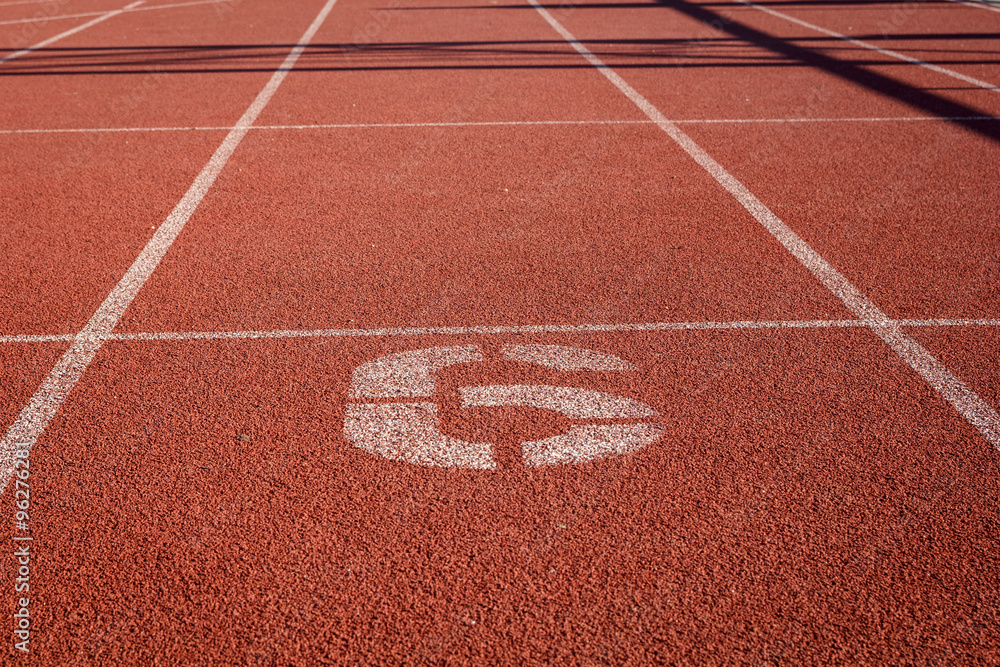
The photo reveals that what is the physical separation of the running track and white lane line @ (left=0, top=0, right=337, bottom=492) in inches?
0.9

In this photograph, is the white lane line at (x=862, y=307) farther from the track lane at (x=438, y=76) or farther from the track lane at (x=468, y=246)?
the track lane at (x=438, y=76)

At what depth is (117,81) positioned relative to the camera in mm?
11641

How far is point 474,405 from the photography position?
4.36m

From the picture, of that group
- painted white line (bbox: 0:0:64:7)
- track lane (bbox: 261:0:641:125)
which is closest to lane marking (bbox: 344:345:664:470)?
track lane (bbox: 261:0:641:125)

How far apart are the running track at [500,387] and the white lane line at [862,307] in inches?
0.8

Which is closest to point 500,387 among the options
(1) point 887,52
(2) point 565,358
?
(2) point 565,358

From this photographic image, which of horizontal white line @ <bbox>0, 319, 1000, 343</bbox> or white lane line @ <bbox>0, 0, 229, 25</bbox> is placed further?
white lane line @ <bbox>0, 0, 229, 25</bbox>

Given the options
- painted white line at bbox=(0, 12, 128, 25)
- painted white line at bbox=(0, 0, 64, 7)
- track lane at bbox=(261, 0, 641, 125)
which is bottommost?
track lane at bbox=(261, 0, 641, 125)

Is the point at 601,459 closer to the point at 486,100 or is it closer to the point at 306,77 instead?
the point at 486,100

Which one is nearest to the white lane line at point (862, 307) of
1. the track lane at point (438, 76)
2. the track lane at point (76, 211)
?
the track lane at point (438, 76)

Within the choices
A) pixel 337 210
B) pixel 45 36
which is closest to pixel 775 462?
pixel 337 210

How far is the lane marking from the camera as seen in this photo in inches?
158

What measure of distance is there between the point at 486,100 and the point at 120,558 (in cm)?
800

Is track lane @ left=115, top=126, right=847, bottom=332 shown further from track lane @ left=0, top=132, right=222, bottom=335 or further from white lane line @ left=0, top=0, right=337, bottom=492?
track lane @ left=0, top=132, right=222, bottom=335
